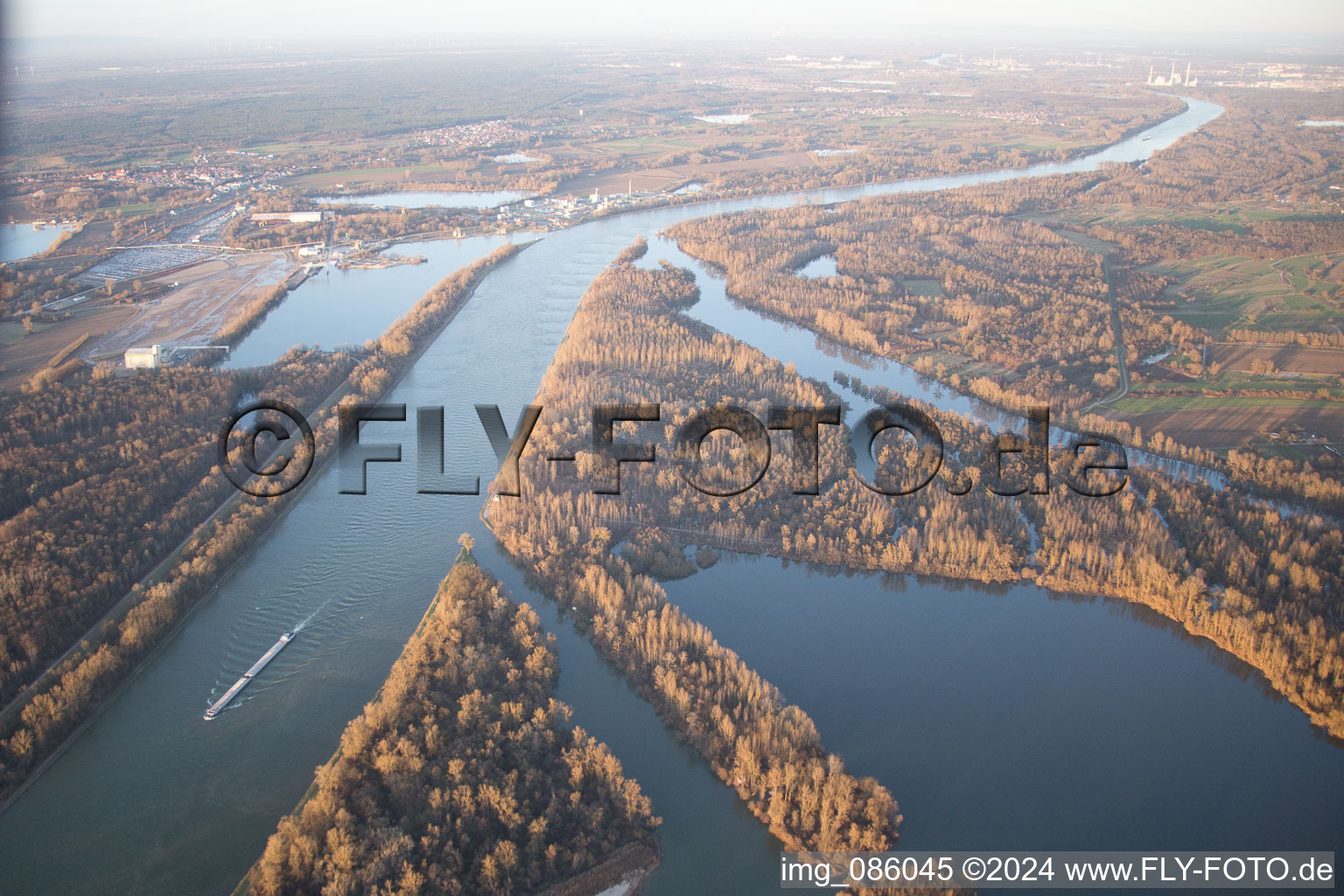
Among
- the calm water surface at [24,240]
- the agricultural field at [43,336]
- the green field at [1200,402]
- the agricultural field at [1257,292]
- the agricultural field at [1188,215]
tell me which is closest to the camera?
the green field at [1200,402]

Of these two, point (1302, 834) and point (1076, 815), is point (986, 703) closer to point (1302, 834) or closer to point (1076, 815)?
point (1076, 815)

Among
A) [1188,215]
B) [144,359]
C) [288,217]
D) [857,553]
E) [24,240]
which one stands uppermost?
[1188,215]

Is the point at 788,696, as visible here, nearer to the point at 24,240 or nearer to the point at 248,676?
the point at 248,676

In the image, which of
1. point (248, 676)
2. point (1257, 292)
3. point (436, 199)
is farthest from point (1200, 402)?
point (436, 199)

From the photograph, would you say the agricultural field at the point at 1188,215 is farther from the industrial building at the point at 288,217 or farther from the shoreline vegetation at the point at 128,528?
the industrial building at the point at 288,217

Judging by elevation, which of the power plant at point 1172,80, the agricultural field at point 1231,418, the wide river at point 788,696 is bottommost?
the wide river at point 788,696

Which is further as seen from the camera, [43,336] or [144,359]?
[43,336]

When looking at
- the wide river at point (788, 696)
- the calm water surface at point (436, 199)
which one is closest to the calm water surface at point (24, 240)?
the calm water surface at point (436, 199)
